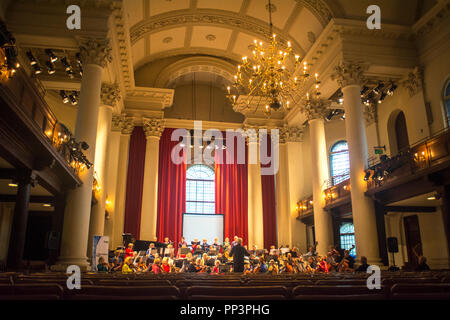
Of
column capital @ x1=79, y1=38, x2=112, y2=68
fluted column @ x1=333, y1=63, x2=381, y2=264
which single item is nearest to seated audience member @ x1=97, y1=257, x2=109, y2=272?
column capital @ x1=79, y1=38, x2=112, y2=68

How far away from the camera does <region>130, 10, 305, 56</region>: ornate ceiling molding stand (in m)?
17.0

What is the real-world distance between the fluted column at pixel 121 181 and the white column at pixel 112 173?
0.31m

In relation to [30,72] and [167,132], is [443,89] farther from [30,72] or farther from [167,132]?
[30,72]

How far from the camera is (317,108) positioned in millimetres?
16984

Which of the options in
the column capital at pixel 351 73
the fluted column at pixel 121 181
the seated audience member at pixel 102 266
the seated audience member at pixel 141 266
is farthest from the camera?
the fluted column at pixel 121 181

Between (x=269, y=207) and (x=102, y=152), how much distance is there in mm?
9856

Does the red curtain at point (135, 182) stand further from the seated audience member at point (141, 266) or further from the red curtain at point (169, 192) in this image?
the seated audience member at point (141, 266)

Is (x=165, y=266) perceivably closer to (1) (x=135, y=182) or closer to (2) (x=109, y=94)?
(2) (x=109, y=94)

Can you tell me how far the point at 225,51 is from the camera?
20234mm

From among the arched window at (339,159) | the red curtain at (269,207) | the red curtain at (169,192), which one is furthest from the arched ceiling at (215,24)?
the arched window at (339,159)

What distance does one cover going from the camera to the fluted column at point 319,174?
15734 mm

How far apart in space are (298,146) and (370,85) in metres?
5.63

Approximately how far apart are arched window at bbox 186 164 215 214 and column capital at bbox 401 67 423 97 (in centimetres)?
Answer: 1235

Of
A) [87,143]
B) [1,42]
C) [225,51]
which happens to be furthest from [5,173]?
[225,51]
